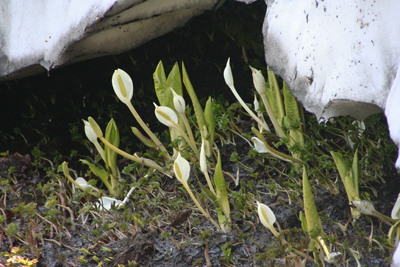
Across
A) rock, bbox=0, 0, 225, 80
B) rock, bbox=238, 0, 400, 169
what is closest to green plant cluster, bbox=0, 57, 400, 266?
rock, bbox=238, 0, 400, 169

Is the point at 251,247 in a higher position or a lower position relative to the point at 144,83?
lower

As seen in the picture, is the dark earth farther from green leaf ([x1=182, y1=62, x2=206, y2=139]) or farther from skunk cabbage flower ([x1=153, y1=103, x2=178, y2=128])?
skunk cabbage flower ([x1=153, y1=103, x2=178, y2=128])

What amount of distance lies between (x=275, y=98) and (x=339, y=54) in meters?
0.45

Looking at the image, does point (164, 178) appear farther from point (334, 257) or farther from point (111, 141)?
point (334, 257)

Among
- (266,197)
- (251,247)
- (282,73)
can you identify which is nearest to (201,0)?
(282,73)

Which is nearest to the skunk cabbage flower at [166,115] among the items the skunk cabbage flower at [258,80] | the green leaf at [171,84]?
the green leaf at [171,84]

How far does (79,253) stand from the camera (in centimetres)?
154

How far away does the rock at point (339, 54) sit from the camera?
1.19 metres

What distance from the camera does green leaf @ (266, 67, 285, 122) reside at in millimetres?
1710

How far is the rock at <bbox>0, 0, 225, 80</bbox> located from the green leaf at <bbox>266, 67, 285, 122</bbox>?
0.63 m

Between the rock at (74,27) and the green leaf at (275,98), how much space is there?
2.06 ft

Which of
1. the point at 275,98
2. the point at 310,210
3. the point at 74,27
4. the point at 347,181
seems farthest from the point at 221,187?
the point at 74,27

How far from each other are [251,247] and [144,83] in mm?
1564

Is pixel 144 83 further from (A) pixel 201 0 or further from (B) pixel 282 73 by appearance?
(B) pixel 282 73
